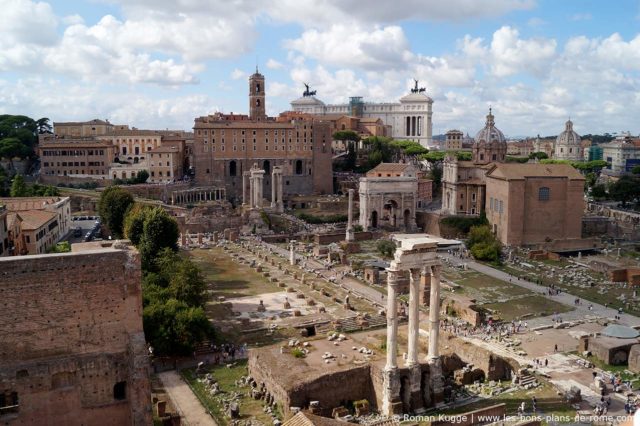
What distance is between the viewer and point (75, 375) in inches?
879

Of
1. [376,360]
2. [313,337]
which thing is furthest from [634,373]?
[313,337]

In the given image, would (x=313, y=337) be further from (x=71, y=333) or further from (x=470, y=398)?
(x=71, y=333)

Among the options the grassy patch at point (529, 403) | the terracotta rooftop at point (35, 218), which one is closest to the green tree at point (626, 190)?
the grassy patch at point (529, 403)

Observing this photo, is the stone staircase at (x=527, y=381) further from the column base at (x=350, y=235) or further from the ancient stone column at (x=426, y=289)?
the column base at (x=350, y=235)

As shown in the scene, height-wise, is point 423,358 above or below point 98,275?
below

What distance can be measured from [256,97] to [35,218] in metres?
57.2

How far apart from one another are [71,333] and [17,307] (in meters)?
2.16

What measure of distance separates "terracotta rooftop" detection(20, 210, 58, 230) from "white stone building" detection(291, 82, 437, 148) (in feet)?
327

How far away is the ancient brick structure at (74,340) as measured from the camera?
2134 centimetres

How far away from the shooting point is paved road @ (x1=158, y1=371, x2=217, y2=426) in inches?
966

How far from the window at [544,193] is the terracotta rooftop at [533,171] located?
1570 millimetres

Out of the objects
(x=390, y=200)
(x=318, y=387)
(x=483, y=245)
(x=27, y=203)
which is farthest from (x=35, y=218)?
(x=390, y=200)

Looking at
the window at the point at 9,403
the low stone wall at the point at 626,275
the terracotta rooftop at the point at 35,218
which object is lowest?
the low stone wall at the point at 626,275

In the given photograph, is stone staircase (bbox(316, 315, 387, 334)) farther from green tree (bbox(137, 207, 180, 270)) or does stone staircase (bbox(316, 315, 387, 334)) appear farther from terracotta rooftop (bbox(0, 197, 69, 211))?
terracotta rooftop (bbox(0, 197, 69, 211))
